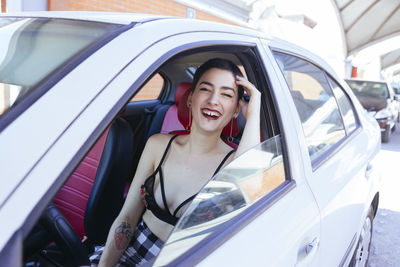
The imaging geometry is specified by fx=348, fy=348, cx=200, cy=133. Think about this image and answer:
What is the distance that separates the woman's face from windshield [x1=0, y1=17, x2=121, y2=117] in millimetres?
592

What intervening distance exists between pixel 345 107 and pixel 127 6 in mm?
4847

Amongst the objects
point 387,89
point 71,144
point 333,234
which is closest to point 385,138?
point 387,89

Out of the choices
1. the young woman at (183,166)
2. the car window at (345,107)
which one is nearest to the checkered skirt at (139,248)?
the young woman at (183,166)

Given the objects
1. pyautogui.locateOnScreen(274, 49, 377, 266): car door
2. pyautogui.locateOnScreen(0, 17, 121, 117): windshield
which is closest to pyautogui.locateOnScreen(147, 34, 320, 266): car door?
pyautogui.locateOnScreen(274, 49, 377, 266): car door

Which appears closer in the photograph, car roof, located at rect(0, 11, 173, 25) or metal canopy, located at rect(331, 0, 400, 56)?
car roof, located at rect(0, 11, 173, 25)

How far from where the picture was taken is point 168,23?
1.09 meters

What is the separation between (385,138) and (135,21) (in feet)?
30.9

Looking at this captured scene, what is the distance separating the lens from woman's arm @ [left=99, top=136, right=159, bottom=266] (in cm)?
151

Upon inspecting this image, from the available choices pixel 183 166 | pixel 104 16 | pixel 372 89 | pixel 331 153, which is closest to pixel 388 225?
pixel 331 153

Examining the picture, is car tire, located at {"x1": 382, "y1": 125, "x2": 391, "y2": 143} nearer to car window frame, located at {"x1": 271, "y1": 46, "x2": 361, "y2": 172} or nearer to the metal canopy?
car window frame, located at {"x1": 271, "y1": 46, "x2": 361, "y2": 172}

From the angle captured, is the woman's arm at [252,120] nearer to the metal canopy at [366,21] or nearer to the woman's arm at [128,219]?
the woman's arm at [128,219]

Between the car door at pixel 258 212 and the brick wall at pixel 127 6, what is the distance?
4349 millimetres

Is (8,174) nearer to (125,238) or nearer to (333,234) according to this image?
(125,238)

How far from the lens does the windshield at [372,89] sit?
9.05 m
